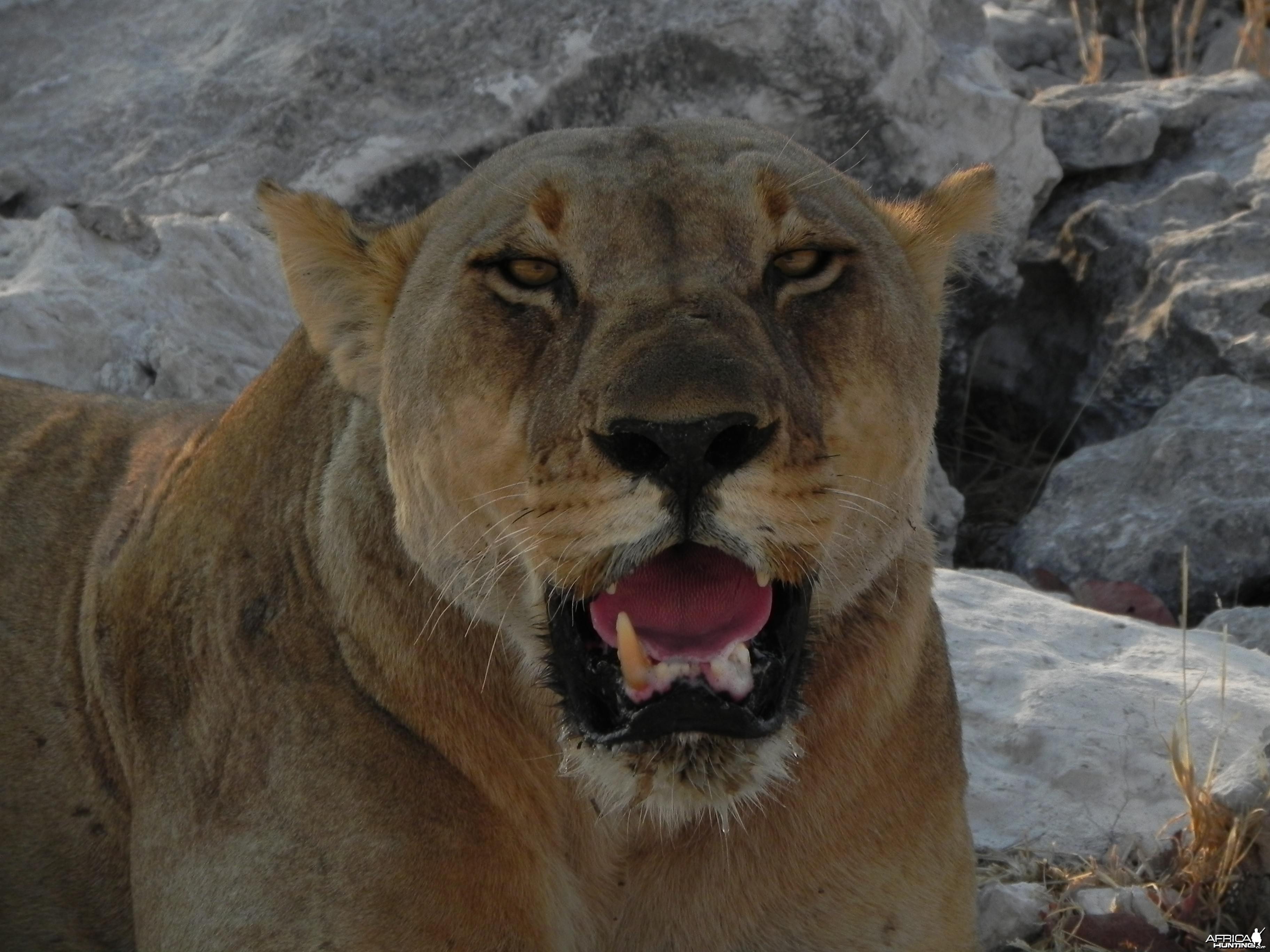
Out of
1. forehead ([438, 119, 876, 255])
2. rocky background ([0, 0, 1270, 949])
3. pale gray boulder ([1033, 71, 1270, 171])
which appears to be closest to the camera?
forehead ([438, 119, 876, 255])

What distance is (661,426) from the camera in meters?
2.22

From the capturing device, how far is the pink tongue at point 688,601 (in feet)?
7.92

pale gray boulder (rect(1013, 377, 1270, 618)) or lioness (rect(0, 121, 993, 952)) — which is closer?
lioness (rect(0, 121, 993, 952))

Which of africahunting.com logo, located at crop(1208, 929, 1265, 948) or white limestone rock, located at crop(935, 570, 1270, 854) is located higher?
white limestone rock, located at crop(935, 570, 1270, 854)

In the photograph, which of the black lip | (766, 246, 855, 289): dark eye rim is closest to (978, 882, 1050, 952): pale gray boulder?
the black lip

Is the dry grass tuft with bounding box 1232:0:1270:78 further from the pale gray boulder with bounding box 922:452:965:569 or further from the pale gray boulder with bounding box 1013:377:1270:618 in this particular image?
the pale gray boulder with bounding box 922:452:965:569

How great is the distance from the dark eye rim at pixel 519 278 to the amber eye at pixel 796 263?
329mm

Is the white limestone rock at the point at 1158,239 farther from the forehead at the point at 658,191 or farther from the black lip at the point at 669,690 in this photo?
the black lip at the point at 669,690

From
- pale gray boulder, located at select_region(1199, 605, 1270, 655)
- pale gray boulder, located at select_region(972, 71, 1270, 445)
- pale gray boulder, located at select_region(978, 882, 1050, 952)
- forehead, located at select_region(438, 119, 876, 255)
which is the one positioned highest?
forehead, located at select_region(438, 119, 876, 255)

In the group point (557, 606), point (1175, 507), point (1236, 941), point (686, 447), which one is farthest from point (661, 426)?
point (1175, 507)

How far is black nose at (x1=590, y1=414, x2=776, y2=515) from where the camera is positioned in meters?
2.21

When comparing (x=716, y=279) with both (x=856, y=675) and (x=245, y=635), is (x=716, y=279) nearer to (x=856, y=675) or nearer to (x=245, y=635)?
(x=856, y=675)

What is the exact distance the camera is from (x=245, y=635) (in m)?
2.98

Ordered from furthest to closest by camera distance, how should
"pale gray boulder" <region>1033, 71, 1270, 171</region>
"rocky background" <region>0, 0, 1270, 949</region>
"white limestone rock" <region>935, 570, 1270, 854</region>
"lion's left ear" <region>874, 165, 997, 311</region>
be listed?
"pale gray boulder" <region>1033, 71, 1270, 171</region>
"rocky background" <region>0, 0, 1270, 949</region>
"white limestone rock" <region>935, 570, 1270, 854</region>
"lion's left ear" <region>874, 165, 997, 311</region>
